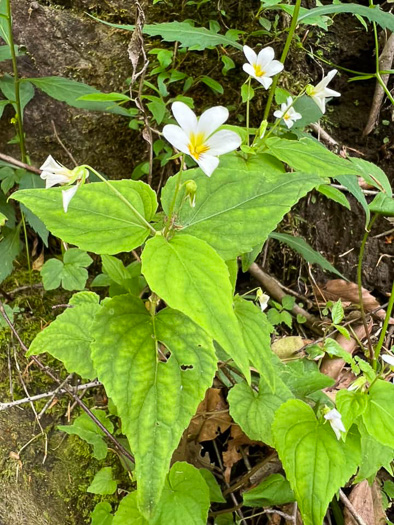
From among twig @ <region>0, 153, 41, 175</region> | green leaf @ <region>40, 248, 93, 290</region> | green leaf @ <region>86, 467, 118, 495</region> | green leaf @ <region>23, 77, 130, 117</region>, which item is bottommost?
green leaf @ <region>86, 467, 118, 495</region>

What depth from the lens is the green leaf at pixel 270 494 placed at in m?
1.40

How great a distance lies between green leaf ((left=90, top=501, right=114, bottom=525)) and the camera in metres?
1.32

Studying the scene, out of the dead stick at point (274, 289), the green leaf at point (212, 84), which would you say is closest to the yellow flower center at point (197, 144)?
the green leaf at point (212, 84)

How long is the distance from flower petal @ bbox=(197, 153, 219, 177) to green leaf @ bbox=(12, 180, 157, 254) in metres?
0.17

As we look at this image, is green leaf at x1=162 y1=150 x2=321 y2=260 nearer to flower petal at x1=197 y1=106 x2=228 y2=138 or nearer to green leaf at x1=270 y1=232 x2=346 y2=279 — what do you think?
flower petal at x1=197 y1=106 x2=228 y2=138

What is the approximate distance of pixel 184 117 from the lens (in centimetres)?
85

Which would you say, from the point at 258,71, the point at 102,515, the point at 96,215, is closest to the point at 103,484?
the point at 102,515

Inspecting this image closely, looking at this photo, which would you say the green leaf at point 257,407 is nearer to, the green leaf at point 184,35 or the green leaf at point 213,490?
the green leaf at point 213,490

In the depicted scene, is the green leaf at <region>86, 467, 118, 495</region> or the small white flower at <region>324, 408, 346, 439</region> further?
the green leaf at <region>86, 467, 118, 495</region>

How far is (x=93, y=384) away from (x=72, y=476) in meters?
0.29

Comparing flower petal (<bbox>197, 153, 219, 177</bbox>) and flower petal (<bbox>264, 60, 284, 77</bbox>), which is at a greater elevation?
flower petal (<bbox>264, 60, 284, 77</bbox>)

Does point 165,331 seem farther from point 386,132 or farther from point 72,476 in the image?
point 386,132

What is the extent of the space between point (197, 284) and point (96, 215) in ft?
0.94

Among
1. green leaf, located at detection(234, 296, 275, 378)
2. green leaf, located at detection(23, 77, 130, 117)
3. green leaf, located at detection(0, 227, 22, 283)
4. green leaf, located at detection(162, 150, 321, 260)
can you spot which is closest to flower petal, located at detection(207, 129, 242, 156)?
green leaf, located at detection(162, 150, 321, 260)
